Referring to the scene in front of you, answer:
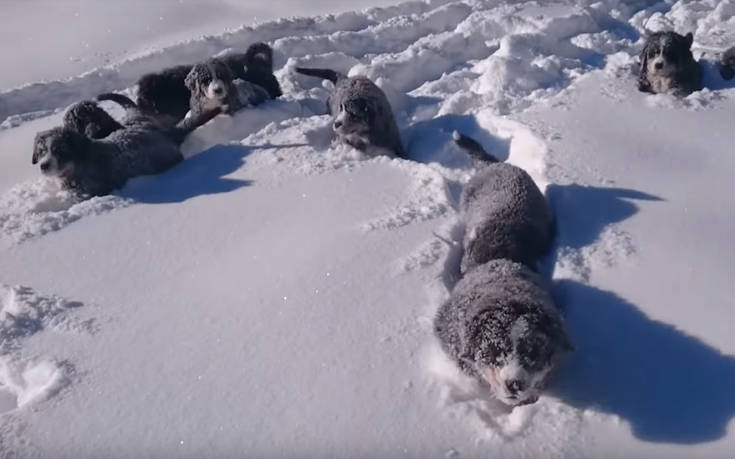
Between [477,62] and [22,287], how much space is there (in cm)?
523

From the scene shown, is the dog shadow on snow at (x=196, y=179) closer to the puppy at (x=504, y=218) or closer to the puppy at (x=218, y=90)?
the puppy at (x=218, y=90)

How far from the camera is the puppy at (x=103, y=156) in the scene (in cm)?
602

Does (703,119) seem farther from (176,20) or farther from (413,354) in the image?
(176,20)

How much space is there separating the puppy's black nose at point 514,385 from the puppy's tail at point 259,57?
509 centimetres

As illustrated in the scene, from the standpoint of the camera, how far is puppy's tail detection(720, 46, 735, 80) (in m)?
6.99

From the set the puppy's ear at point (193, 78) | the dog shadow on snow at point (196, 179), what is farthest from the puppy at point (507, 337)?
the puppy's ear at point (193, 78)

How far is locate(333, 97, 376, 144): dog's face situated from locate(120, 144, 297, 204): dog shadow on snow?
627 millimetres

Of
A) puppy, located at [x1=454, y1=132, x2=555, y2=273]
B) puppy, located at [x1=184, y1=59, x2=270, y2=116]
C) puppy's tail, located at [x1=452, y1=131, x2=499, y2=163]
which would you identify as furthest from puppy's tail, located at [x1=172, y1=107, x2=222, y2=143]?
puppy, located at [x1=454, y1=132, x2=555, y2=273]

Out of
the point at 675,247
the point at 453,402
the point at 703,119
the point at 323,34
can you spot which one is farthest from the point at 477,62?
the point at 453,402

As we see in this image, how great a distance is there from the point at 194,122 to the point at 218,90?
1.45 ft

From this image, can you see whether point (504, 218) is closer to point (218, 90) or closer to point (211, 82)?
point (218, 90)

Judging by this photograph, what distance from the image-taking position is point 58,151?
236 inches

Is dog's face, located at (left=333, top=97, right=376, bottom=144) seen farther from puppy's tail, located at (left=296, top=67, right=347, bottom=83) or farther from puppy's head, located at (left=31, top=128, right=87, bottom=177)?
puppy's head, located at (left=31, top=128, right=87, bottom=177)

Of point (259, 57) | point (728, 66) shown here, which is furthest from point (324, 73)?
point (728, 66)
